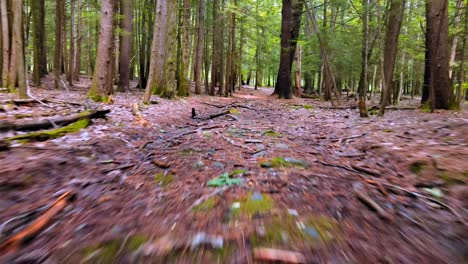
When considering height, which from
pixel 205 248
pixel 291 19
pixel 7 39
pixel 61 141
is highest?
pixel 291 19

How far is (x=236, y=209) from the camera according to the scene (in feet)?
7.69

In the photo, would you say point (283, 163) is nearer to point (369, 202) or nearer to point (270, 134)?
point (369, 202)

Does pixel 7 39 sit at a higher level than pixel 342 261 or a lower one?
higher

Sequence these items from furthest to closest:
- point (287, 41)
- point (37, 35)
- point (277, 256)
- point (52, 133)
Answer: point (287, 41) < point (37, 35) < point (52, 133) < point (277, 256)

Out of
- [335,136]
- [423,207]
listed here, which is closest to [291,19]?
[335,136]

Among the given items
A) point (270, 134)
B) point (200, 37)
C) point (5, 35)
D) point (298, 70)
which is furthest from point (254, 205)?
point (298, 70)

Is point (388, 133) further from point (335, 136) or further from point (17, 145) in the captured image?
point (17, 145)

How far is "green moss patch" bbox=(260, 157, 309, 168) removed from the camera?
348cm

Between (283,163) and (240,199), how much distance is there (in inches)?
46.9

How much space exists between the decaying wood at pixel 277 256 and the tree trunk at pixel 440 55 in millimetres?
7917

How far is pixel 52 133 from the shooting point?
4.11 meters

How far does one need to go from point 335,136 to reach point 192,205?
3696 mm

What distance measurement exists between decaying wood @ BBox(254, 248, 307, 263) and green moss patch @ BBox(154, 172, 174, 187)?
5.01ft

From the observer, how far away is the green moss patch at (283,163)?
3.48 metres
